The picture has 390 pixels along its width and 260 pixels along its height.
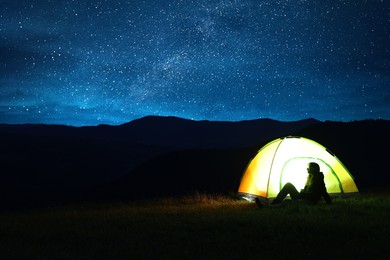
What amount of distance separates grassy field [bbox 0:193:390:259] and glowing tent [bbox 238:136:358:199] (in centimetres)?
227

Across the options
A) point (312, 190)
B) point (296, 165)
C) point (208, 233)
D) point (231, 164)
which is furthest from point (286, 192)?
point (231, 164)

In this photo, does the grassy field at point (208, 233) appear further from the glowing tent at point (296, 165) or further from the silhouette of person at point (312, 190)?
the glowing tent at point (296, 165)

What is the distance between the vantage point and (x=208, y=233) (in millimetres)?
10250

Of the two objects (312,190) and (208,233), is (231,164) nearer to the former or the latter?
(312,190)

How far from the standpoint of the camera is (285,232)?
10.0m

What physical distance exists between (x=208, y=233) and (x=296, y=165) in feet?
27.3

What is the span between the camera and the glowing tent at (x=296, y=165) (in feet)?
56.3

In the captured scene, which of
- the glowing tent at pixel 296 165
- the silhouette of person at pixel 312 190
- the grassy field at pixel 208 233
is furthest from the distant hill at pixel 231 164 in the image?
the grassy field at pixel 208 233

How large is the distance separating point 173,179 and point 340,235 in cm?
5540

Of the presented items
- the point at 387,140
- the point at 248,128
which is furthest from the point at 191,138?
the point at 387,140

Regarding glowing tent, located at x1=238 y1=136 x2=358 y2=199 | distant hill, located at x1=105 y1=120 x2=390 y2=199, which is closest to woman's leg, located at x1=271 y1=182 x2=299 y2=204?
glowing tent, located at x1=238 y1=136 x2=358 y2=199

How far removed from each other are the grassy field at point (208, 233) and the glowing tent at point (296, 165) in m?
2.27

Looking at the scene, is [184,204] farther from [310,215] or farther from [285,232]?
[285,232]

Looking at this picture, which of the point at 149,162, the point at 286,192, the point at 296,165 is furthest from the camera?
the point at 149,162
